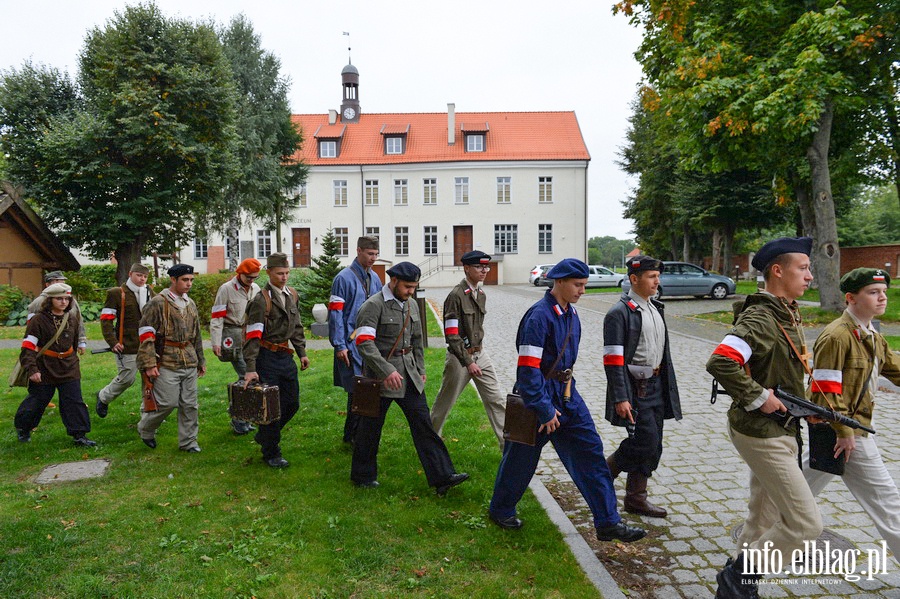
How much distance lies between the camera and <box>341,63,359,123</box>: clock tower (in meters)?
55.2

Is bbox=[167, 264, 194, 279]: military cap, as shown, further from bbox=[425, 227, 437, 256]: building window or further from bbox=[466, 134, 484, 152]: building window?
bbox=[466, 134, 484, 152]: building window

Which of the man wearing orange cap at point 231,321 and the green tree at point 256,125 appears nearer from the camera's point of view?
the man wearing orange cap at point 231,321

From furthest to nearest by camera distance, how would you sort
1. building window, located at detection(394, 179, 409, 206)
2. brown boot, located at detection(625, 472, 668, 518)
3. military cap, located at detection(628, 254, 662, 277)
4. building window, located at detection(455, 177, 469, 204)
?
building window, located at detection(394, 179, 409, 206) < building window, located at detection(455, 177, 469, 204) < brown boot, located at detection(625, 472, 668, 518) < military cap, located at detection(628, 254, 662, 277)

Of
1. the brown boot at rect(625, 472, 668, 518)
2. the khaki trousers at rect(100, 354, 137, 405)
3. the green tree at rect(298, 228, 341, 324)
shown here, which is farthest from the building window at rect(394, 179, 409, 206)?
the brown boot at rect(625, 472, 668, 518)

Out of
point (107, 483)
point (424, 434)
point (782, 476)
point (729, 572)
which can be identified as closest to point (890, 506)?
point (782, 476)

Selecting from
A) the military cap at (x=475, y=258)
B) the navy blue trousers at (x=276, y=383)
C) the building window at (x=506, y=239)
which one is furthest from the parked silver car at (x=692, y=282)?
the navy blue trousers at (x=276, y=383)

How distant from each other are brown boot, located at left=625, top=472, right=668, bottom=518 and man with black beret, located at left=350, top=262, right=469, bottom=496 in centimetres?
137

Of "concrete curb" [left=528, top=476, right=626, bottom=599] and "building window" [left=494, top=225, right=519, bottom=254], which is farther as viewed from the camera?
"building window" [left=494, top=225, right=519, bottom=254]

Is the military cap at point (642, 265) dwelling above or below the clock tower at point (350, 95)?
below

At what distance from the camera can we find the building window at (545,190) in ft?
165

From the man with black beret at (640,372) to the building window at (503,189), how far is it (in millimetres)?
46022

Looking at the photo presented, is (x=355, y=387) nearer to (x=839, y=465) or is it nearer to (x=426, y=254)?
(x=839, y=465)

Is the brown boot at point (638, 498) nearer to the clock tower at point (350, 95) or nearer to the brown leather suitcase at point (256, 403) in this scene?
the brown leather suitcase at point (256, 403)

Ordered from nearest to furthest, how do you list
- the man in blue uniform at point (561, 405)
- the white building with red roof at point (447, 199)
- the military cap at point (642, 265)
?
the man in blue uniform at point (561, 405), the military cap at point (642, 265), the white building with red roof at point (447, 199)
